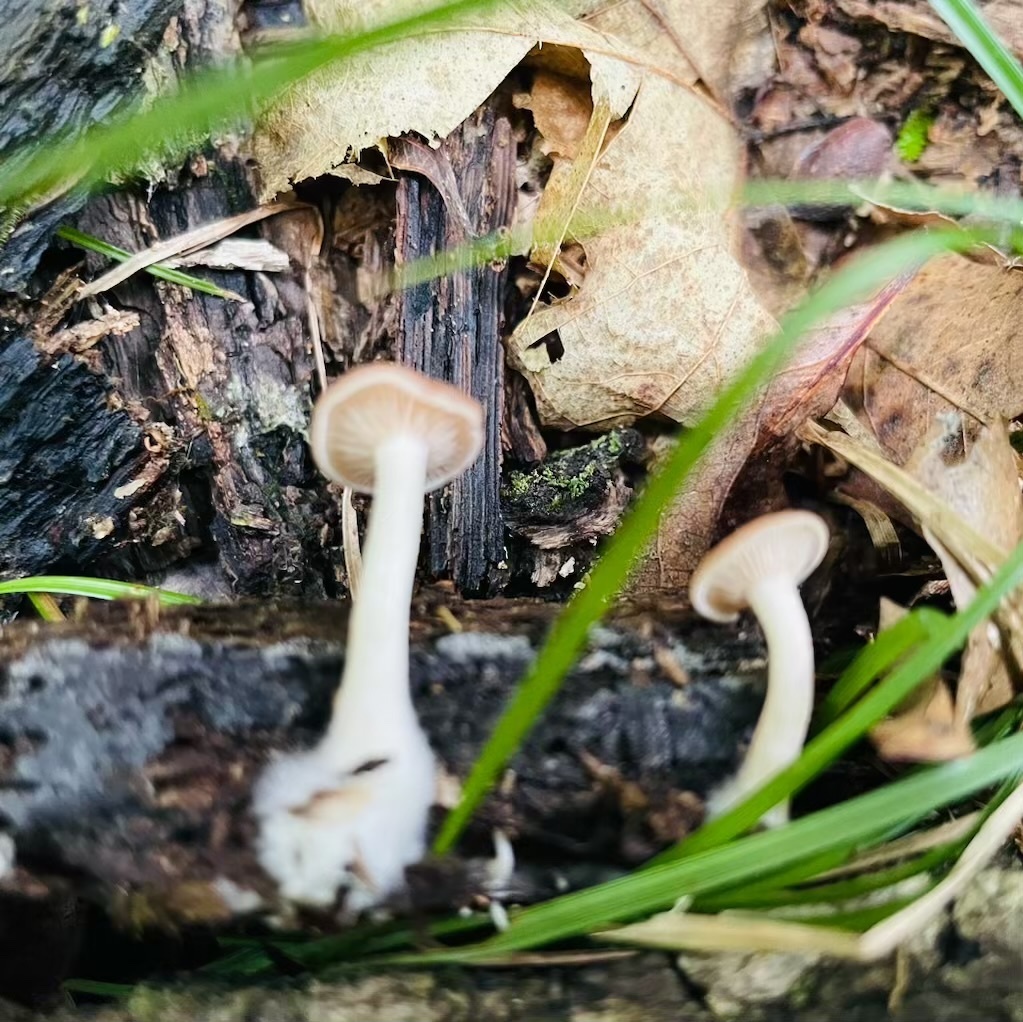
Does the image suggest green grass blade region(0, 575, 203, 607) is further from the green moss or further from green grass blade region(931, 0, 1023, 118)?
the green moss

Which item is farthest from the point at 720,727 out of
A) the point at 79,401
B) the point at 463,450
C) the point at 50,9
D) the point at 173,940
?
the point at 50,9

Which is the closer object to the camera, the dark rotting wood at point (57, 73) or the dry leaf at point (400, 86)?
the dark rotting wood at point (57, 73)

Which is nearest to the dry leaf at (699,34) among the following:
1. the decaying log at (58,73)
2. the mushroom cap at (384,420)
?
the decaying log at (58,73)

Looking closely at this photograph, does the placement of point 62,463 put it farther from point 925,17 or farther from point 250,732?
point 925,17

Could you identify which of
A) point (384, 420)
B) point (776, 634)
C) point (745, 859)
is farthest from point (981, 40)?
point (745, 859)

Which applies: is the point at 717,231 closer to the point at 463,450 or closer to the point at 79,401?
the point at 463,450

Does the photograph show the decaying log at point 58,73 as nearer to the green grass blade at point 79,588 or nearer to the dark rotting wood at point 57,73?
the dark rotting wood at point 57,73
